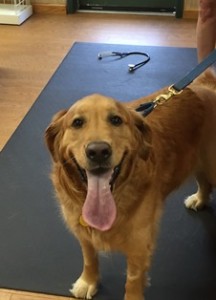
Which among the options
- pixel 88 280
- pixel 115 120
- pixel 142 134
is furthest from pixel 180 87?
pixel 88 280

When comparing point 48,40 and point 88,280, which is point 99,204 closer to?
point 88,280

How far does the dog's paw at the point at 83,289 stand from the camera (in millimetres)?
1712

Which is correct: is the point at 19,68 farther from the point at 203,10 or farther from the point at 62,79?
the point at 203,10

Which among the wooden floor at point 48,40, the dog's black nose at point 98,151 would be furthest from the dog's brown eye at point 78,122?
the wooden floor at point 48,40

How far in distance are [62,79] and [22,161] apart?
3.45ft

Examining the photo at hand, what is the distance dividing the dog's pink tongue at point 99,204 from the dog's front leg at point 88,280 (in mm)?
345

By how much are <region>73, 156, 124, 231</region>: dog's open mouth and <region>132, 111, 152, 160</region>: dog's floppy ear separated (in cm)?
14

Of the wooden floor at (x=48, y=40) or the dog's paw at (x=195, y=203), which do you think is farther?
the wooden floor at (x=48, y=40)

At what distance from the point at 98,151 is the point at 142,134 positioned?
0.30 meters

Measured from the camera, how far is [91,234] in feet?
4.86

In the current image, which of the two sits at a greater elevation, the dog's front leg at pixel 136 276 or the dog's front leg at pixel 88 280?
the dog's front leg at pixel 136 276

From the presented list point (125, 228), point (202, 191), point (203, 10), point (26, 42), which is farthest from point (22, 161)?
point (26, 42)

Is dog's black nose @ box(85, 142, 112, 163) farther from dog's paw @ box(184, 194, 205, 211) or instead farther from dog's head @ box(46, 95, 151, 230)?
dog's paw @ box(184, 194, 205, 211)

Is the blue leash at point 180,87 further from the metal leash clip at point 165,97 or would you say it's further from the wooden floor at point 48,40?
the wooden floor at point 48,40
